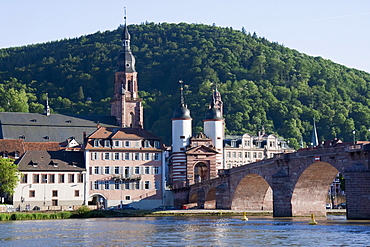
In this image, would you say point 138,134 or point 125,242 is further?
point 138,134

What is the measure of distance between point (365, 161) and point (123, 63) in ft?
303

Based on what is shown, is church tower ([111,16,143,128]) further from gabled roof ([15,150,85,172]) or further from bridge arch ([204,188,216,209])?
bridge arch ([204,188,216,209])

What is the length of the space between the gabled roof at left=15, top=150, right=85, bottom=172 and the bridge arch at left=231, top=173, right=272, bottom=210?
77.8 feet

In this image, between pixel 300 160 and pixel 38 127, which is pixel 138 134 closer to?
pixel 38 127

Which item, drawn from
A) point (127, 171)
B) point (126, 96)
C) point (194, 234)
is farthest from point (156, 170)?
point (194, 234)

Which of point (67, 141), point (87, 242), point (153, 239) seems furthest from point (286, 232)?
point (67, 141)

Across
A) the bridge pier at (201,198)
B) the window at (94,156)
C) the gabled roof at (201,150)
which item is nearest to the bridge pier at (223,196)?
the bridge pier at (201,198)

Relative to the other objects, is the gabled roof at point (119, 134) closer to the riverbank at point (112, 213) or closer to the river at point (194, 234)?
the riverbank at point (112, 213)

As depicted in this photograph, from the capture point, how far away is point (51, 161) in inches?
4685

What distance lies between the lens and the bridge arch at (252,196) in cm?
10781

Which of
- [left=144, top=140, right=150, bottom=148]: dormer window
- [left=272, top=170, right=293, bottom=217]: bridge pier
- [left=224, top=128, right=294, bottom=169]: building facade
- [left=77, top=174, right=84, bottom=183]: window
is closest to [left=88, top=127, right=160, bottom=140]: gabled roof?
[left=144, top=140, right=150, bottom=148]: dormer window

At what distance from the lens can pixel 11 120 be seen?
482 feet

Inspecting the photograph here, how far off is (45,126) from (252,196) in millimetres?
51464

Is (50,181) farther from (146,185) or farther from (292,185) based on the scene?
(292,185)
